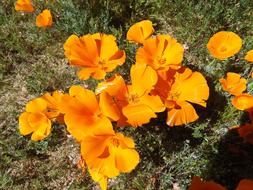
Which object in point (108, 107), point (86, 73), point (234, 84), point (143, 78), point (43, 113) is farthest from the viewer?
point (234, 84)

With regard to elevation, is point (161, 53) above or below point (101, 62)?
above

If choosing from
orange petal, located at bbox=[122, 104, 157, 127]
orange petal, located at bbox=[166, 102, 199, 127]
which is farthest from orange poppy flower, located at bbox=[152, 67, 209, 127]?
orange petal, located at bbox=[122, 104, 157, 127]

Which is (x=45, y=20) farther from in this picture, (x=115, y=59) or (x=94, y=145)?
(x=94, y=145)

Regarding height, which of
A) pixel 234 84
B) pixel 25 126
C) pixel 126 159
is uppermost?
pixel 234 84

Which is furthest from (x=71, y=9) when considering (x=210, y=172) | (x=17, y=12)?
(x=210, y=172)

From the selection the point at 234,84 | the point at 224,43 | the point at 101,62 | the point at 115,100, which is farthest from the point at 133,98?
the point at 224,43

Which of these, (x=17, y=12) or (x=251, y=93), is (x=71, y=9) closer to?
(x=17, y=12)

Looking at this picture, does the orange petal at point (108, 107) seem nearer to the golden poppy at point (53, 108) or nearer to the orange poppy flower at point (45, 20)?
the golden poppy at point (53, 108)

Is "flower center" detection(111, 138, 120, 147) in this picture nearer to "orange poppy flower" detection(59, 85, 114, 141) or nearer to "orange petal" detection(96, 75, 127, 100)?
"orange poppy flower" detection(59, 85, 114, 141)
